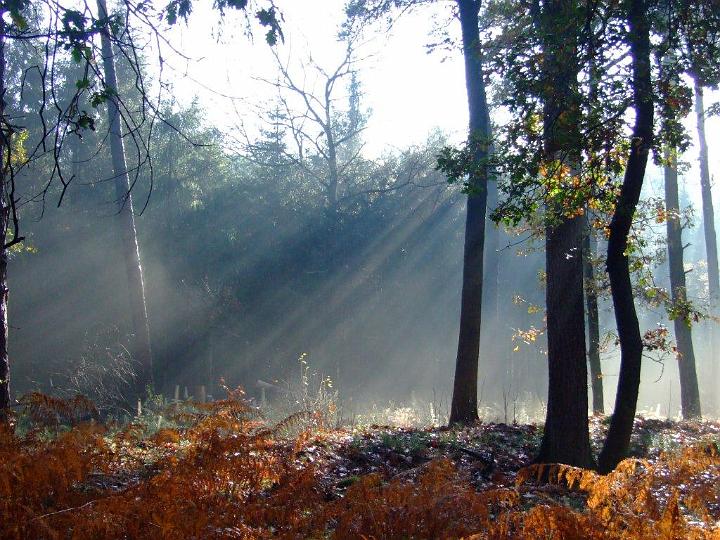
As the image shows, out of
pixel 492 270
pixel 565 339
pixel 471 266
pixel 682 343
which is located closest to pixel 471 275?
pixel 471 266

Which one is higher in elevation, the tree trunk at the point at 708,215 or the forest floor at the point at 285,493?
the tree trunk at the point at 708,215

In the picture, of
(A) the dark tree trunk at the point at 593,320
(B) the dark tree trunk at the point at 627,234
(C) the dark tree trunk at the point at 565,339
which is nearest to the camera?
(B) the dark tree trunk at the point at 627,234

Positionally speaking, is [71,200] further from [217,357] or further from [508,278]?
[508,278]

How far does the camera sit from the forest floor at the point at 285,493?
374 cm

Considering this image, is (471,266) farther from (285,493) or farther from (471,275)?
(285,493)

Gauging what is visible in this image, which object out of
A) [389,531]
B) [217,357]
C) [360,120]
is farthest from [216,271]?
[389,531]

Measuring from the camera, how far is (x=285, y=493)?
16.8 ft

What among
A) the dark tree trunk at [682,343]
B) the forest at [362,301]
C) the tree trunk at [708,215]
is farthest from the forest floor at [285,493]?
the tree trunk at [708,215]

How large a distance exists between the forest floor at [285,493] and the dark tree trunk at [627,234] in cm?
93

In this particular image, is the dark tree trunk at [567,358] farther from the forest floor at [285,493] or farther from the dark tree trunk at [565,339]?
the forest floor at [285,493]

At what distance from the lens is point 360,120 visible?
30969 millimetres

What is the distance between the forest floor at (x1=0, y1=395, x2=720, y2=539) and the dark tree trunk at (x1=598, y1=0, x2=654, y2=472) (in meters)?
0.93

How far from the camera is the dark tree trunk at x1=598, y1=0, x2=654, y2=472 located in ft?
22.2

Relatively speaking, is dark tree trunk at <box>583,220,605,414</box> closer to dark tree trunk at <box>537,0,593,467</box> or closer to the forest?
the forest
